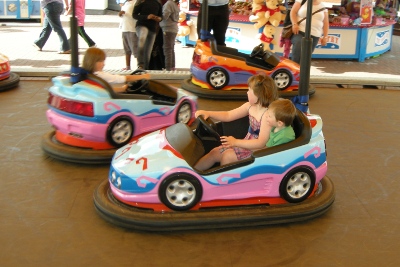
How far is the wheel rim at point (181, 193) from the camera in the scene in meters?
3.12

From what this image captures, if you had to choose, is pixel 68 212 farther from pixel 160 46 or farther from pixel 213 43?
pixel 160 46

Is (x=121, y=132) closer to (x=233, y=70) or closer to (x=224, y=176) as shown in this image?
(x=224, y=176)

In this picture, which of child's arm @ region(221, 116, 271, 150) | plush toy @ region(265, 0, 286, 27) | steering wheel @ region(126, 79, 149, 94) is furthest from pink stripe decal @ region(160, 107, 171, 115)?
plush toy @ region(265, 0, 286, 27)

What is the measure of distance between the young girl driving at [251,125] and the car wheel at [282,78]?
2.54 metres

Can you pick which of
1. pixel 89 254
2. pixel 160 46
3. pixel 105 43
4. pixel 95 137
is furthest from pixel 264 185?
pixel 105 43

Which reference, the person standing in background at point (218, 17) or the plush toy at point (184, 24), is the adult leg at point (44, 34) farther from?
the person standing in background at point (218, 17)

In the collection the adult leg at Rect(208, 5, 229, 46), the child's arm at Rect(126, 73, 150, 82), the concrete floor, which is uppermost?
the adult leg at Rect(208, 5, 229, 46)

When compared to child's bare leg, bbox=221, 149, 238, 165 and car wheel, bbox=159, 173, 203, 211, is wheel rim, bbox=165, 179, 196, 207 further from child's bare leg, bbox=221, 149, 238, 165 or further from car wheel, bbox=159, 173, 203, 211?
child's bare leg, bbox=221, 149, 238, 165

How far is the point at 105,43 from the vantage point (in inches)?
428

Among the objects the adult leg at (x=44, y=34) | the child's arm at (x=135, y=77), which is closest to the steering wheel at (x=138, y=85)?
the child's arm at (x=135, y=77)

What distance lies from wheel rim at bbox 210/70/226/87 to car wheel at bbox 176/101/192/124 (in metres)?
1.31

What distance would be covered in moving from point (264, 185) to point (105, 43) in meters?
8.12

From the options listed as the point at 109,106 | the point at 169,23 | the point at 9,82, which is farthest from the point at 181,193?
the point at 169,23

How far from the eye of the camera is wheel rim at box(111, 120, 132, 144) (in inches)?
167
